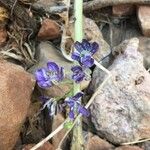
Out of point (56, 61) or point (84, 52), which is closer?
point (84, 52)

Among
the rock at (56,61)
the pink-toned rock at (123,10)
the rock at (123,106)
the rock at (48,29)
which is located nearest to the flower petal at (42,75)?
the rock at (56,61)

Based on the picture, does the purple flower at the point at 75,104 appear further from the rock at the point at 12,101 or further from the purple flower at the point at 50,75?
the rock at the point at 12,101

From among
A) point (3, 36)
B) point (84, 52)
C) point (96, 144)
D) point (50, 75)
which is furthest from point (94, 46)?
point (3, 36)

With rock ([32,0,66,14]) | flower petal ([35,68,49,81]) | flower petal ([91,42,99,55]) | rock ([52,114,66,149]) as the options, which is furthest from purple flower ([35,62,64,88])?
rock ([32,0,66,14])

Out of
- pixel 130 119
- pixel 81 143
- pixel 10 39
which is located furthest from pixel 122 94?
pixel 10 39

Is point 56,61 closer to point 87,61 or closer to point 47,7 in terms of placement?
point 47,7

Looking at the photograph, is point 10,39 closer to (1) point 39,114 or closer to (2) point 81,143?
(1) point 39,114

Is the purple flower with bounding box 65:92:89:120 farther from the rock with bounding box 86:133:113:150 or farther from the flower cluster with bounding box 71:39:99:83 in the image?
the rock with bounding box 86:133:113:150
